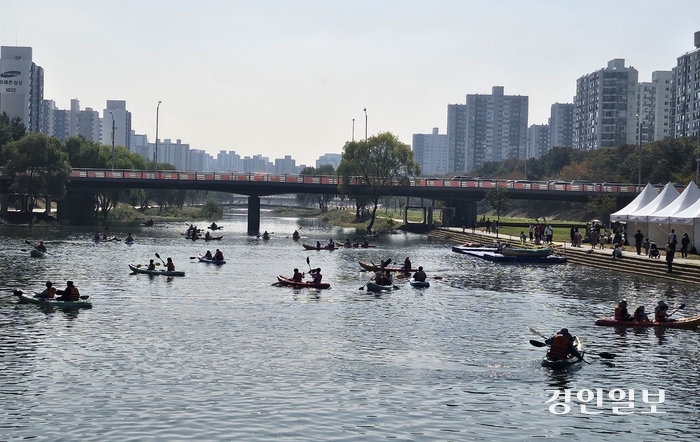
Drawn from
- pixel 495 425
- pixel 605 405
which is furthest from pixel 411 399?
pixel 605 405

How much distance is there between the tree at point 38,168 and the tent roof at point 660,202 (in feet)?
258

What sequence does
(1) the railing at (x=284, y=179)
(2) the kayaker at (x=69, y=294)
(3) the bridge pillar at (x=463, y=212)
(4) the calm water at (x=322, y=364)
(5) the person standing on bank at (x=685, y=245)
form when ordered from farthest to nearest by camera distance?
(3) the bridge pillar at (x=463, y=212) → (1) the railing at (x=284, y=179) → (5) the person standing on bank at (x=685, y=245) → (2) the kayaker at (x=69, y=294) → (4) the calm water at (x=322, y=364)

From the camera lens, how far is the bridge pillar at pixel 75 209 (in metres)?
131

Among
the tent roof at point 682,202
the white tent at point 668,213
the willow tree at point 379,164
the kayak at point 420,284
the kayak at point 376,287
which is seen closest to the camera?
the kayak at point 376,287

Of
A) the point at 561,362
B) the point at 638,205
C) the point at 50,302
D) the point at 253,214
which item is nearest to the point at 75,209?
the point at 253,214

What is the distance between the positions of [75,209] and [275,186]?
32.9m

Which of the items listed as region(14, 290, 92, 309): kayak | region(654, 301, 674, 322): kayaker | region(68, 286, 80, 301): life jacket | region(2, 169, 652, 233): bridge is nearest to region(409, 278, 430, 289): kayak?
region(654, 301, 674, 322): kayaker

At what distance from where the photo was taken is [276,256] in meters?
84.4

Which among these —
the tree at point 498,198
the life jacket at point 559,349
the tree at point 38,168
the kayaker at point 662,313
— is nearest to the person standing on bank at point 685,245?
the kayaker at point 662,313

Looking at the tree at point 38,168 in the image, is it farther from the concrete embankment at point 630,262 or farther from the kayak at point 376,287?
the kayak at point 376,287

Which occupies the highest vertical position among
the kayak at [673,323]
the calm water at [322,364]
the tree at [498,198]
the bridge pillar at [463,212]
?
the tree at [498,198]

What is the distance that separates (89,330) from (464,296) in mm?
24346

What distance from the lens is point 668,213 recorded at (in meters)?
71.6

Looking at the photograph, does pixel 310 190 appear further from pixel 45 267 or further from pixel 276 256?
pixel 45 267
